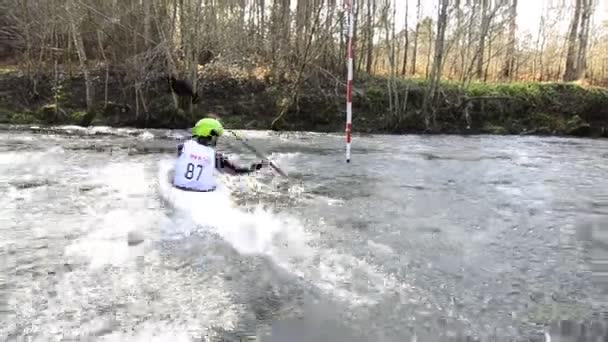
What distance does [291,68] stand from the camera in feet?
74.6

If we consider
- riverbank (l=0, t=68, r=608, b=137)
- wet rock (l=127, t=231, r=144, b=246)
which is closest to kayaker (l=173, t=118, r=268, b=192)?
wet rock (l=127, t=231, r=144, b=246)

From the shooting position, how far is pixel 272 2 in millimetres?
23047

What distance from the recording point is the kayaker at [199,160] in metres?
8.26

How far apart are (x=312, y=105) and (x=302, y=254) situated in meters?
15.4

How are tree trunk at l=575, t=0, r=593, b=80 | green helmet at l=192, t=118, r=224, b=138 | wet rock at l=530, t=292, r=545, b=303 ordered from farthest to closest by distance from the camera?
1. tree trunk at l=575, t=0, r=593, b=80
2. green helmet at l=192, t=118, r=224, b=138
3. wet rock at l=530, t=292, r=545, b=303

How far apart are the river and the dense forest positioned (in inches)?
345

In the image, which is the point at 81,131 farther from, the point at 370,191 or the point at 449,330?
the point at 449,330

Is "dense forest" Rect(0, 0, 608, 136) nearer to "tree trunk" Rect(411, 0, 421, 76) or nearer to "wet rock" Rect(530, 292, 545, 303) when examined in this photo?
"tree trunk" Rect(411, 0, 421, 76)

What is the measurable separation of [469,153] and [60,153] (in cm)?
932

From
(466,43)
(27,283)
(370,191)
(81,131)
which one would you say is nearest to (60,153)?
(81,131)

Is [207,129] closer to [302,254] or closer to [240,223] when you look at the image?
[240,223]

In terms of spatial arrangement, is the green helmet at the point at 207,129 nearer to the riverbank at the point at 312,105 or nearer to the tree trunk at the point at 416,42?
the riverbank at the point at 312,105

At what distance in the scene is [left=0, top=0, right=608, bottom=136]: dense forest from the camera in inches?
813

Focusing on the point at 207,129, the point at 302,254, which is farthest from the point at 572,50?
the point at 302,254
